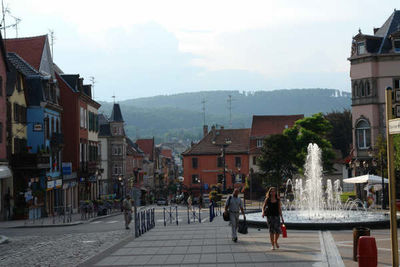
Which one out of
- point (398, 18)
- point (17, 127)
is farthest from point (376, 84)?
point (17, 127)

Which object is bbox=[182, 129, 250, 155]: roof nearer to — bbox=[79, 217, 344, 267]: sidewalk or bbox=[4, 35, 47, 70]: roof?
bbox=[4, 35, 47, 70]: roof

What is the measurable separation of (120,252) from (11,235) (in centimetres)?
1305

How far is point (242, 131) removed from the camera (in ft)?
330

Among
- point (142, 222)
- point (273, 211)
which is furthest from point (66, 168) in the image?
point (273, 211)

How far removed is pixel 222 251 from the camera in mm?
18453

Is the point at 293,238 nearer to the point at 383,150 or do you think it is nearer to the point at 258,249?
the point at 258,249

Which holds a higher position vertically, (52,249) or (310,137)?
(310,137)

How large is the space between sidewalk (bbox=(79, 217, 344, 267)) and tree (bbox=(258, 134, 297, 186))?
160ft

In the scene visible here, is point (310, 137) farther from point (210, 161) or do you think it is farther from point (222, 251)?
point (222, 251)

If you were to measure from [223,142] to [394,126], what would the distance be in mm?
86020

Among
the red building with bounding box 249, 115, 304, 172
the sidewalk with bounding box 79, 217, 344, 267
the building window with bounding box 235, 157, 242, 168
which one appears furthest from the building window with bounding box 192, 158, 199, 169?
the sidewalk with bounding box 79, 217, 344, 267

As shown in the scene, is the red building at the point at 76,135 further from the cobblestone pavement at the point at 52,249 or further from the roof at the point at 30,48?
the cobblestone pavement at the point at 52,249

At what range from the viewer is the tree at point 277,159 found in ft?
239

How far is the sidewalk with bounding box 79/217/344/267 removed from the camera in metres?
16.1
